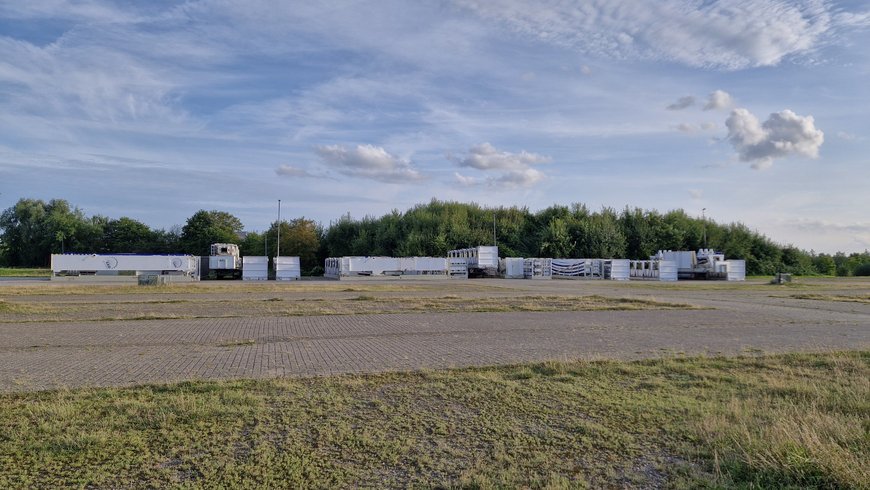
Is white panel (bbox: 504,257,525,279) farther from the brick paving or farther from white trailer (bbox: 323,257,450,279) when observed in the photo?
the brick paving

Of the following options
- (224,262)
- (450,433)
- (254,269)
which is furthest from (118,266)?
(450,433)

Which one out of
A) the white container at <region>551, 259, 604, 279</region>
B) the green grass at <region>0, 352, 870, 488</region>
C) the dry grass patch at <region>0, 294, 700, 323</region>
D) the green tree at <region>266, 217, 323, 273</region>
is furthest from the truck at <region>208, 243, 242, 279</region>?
the green grass at <region>0, 352, 870, 488</region>

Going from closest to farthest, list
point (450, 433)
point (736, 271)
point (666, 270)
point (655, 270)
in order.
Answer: point (450, 433) < point (666, 270) < point (736, 271) < point (655, 270)

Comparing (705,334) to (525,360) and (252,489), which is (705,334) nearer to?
(525,360)

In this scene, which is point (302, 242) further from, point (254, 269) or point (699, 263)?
point (699, 263)

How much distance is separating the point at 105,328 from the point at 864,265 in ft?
287

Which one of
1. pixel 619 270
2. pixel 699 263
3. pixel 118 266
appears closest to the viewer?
pixel 118 266

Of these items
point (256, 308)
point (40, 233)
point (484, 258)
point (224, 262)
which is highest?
point (40, 233)

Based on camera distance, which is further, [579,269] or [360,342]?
A: [579,269]

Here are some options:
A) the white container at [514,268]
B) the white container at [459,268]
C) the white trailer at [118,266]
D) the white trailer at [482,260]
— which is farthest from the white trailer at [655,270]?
the white trailer at [118,266]

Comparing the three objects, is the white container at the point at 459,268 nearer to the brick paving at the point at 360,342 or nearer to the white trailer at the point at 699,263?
the white trailer at the point at 699,263

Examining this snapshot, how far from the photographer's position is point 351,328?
13047 millimetres

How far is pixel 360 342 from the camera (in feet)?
35.1

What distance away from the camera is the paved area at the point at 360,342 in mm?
7836
